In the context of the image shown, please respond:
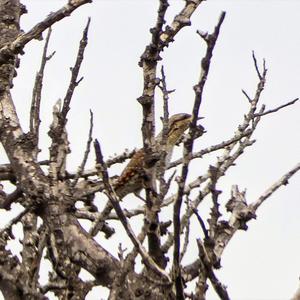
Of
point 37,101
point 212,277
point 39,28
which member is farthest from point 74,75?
point 212,277

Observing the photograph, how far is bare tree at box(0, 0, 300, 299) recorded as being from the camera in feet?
11.0

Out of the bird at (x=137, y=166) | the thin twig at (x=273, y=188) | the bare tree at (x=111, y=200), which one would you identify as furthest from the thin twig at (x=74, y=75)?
the bird at (x=137, y=166)

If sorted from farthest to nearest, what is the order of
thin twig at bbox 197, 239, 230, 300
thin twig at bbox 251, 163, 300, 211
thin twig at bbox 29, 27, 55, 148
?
thin twig at bbox 29, 27, 55, 148, thin twig at bbox 251, 163, 300, 211, thin twig at bbox 197, 239, 230, 300

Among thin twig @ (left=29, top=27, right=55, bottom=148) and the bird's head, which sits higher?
the bird's head

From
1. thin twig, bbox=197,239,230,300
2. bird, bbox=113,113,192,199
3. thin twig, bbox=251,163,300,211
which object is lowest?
thin twig, bbox=197,239,230,300

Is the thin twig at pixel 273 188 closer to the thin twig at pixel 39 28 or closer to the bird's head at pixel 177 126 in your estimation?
the thin twig at pixel 39 28

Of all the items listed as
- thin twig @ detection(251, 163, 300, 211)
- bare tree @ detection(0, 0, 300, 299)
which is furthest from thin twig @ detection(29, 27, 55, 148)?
thin twig @ detection(251, 163, 300, 211)

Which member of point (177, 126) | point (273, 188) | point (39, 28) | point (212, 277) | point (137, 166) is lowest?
point (212, 277)

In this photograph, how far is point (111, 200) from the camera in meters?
3.25

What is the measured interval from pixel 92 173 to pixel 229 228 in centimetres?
180

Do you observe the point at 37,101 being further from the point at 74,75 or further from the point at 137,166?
the point at 137,166

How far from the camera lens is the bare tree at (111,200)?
335 cm

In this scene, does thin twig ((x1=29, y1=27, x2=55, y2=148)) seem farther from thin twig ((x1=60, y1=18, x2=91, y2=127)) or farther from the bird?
the bird

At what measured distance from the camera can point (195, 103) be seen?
3.08m
